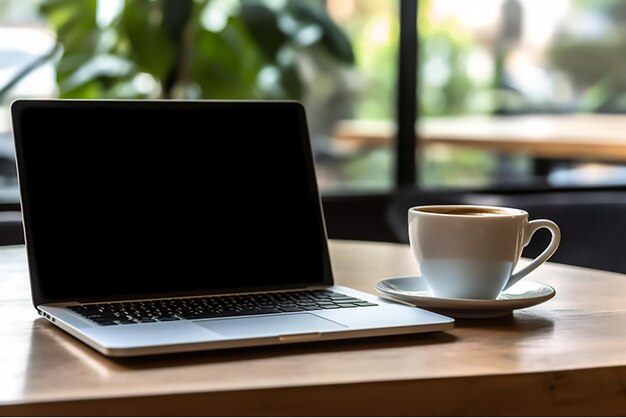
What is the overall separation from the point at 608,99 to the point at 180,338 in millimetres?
2933

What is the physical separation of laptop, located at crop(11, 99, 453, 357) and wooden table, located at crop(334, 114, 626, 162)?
206 centimetres

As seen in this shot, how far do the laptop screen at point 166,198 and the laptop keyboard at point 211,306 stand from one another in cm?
4

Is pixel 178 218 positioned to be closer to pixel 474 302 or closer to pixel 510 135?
pixel 474 302

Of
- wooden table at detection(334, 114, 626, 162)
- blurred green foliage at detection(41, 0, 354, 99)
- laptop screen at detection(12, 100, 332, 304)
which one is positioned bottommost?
wooden table at detection(334, 114, 626, 162)

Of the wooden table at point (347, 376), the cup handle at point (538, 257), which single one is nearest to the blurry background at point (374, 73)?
the cup handle at point (538, 257)

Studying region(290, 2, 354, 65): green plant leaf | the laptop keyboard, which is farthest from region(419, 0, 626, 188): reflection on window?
the laptop keyboard

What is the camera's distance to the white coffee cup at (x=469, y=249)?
914 millimetres

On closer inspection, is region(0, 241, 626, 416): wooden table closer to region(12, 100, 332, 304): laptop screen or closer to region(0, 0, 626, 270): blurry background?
region(12, 100, 332, 304): laptop screen

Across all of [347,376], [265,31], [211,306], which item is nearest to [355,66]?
[265,31]

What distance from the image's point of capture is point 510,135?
318 cm

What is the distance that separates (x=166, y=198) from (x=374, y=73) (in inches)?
85.6

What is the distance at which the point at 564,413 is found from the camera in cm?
74

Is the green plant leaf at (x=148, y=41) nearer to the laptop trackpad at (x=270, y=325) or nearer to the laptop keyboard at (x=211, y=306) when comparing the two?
the laptop keyboard at (x=211, y=306)

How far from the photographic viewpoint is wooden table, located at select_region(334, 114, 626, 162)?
9.91 ft
